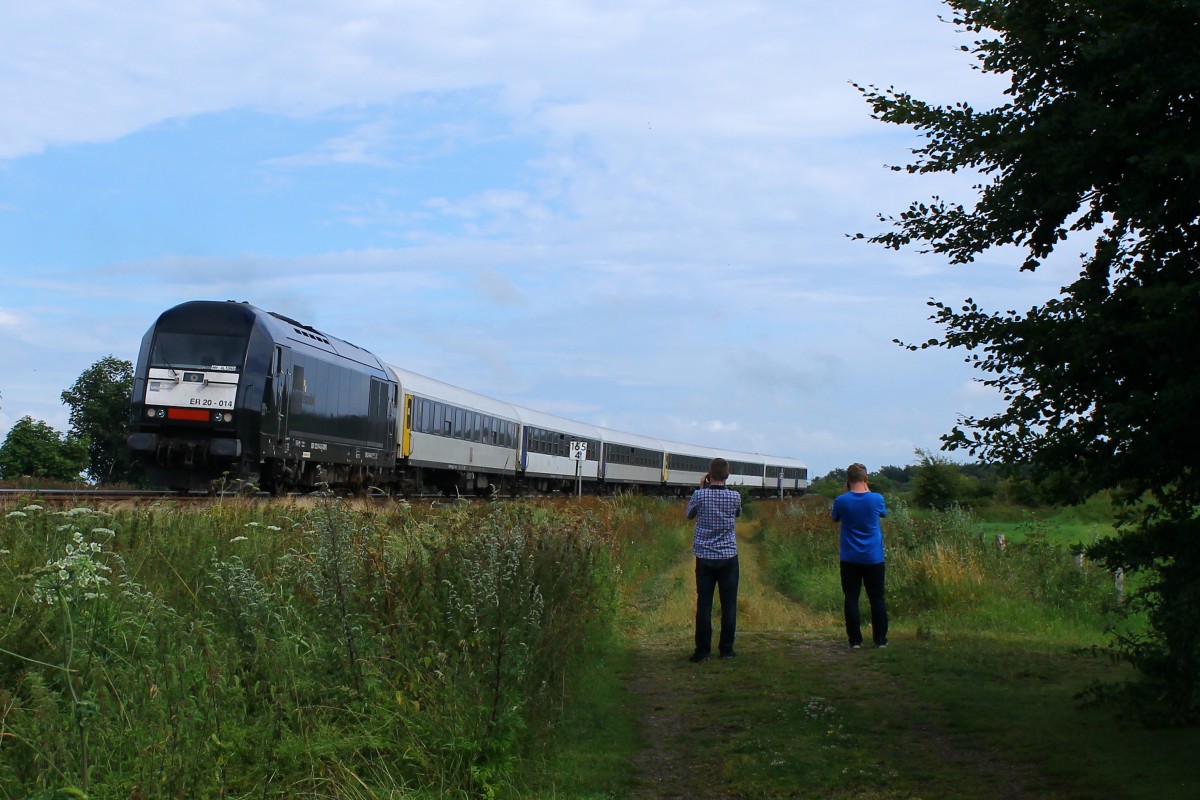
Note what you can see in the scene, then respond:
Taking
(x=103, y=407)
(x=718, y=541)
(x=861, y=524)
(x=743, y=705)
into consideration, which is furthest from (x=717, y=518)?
(x=103, y=407)

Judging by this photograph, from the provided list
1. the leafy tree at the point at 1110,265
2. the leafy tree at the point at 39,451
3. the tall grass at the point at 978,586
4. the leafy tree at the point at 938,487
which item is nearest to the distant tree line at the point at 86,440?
the leafy tree at the point at 39,451

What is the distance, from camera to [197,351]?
2064 centimetres

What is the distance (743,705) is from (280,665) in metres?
3.40

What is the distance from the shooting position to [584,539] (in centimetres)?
1274

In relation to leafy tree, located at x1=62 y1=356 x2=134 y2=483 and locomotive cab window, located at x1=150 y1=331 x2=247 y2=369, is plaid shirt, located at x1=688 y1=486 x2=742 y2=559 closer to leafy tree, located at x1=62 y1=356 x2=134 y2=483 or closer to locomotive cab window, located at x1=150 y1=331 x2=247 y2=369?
locomotive cab window, located at x1=150 y1=331 x2=247 y2=369

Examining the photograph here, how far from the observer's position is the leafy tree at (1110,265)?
20.5 feet

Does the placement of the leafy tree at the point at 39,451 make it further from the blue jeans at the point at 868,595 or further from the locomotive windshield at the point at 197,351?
the blue jeans at the point at 868,595

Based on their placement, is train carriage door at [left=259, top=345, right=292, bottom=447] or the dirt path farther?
train carriage door at [left=259, top=345, right=292, bottom=447]

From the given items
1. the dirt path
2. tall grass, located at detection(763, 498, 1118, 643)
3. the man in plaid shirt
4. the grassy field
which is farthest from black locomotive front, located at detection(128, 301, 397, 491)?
the man in plaid shirt

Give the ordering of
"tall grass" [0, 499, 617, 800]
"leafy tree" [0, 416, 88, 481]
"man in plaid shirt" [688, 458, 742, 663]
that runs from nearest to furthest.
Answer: "tall grass" [0, 499, 617, 800] < "man in plaid shirt" [688, 458, 742, 663] < "leafy tree" [0, 416, 88, 481]

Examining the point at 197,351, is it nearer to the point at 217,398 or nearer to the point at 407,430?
the point at 217,398

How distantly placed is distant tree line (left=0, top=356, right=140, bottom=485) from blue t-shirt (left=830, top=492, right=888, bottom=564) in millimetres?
15372

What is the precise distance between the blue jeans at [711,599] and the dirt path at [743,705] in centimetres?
20

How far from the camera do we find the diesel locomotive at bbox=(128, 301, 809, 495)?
20250 millimetres
